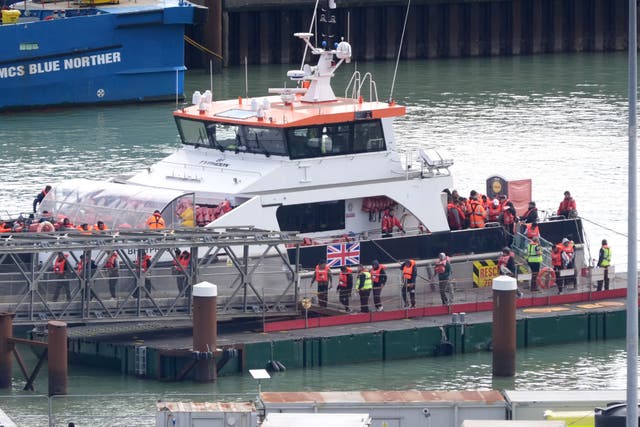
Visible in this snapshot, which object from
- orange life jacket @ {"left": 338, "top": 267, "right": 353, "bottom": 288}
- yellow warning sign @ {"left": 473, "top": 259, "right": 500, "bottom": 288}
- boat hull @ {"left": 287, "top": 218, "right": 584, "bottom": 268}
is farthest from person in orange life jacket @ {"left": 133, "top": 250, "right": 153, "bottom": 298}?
yellow warning sign @ {"left": 473, "top": 259, "right": 500, "bottom": 288}

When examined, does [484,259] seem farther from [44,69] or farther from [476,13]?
[476,13]

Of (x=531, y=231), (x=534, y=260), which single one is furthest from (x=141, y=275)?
(x=531, y=231)

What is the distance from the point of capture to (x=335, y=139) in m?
31.2

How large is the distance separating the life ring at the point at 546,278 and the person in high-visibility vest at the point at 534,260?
0.07 meters

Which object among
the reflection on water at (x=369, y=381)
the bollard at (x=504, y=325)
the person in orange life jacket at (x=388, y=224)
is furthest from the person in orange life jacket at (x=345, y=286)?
the bollard at (x=504, y=325)

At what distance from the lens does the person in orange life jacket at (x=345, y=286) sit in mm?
29312

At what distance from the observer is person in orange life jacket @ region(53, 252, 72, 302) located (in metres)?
27.5

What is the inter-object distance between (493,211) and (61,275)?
8.93 meters

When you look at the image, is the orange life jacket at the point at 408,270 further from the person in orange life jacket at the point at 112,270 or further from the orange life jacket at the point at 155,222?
the person in orange life jacket at the point at 112,270

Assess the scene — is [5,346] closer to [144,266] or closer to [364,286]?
[144,266]

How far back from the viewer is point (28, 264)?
2753 cm

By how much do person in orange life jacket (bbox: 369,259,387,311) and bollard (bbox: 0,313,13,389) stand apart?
20.3 ft

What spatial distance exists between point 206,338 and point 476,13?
155 ft

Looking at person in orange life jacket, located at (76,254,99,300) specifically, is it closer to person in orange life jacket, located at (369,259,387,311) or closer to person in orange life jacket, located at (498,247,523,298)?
person in orange life jacket, located at (369,259,387,311)
